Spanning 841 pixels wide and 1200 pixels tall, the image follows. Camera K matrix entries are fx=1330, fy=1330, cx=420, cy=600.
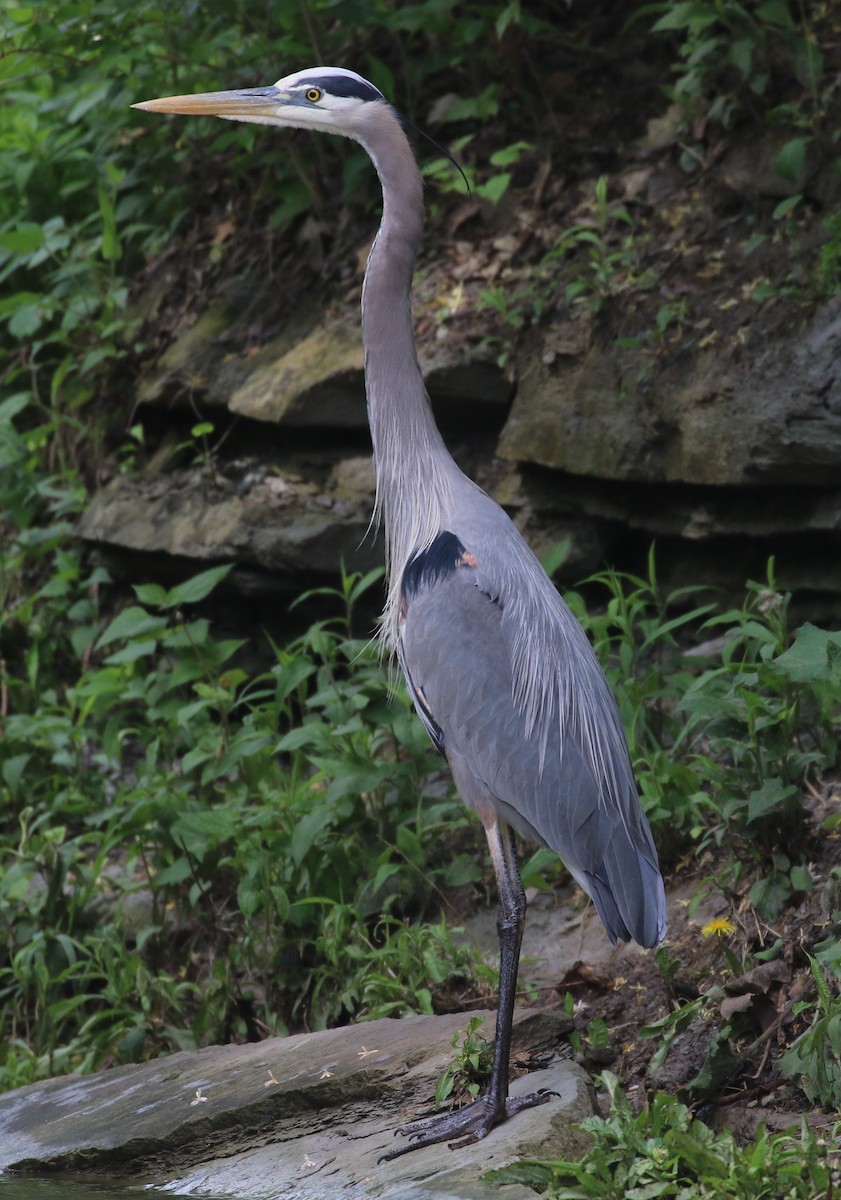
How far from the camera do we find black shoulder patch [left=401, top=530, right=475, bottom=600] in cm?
370

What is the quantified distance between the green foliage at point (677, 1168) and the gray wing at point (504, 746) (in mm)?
696

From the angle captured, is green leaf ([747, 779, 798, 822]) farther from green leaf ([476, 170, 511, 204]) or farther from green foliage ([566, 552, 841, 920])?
green leaf ([476, 170, 511, 204])

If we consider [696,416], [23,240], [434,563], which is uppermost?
[23,240]

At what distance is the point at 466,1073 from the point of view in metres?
3.16

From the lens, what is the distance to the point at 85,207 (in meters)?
7.73

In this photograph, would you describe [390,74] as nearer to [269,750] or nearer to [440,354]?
[440,354]

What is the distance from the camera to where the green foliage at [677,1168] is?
2580 millimetres

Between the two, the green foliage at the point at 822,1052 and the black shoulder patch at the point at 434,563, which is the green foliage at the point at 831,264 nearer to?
the black shoulder patch at the point at 434,563

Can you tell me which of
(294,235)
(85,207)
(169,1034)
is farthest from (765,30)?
(169,1034)

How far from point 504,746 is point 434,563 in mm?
551

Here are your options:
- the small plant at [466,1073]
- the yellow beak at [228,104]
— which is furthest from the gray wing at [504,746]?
the yellow beak at [228,104]

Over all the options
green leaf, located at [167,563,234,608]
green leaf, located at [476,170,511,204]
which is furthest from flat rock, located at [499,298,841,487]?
green leaf, located at [167,563,234,608]

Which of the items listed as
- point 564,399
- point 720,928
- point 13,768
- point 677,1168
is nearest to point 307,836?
point 720,928

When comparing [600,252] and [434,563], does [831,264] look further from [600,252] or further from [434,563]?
[434,563]
